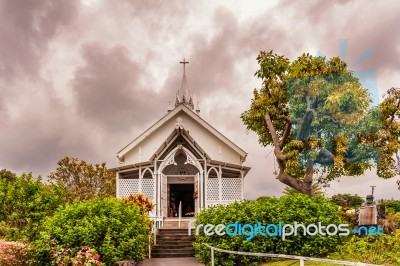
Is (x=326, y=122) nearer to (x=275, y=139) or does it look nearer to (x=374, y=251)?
(x=275, y=139)

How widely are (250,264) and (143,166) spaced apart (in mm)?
13872

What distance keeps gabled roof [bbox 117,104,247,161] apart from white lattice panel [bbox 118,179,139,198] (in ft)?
12.5

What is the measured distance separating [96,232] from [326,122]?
13730mm

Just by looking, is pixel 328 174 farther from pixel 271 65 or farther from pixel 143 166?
pixel 143 166

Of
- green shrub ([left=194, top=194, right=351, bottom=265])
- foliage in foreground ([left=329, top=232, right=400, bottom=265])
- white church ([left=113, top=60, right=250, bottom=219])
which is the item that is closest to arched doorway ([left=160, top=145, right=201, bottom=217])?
white church ([left=113, top=60, right=250, bottom=219])

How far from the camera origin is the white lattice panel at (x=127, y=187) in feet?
92.1

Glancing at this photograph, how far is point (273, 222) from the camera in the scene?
15.9 metres

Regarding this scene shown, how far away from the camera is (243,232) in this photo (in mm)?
15797

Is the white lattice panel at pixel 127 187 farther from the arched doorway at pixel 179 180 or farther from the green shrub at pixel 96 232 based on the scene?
the green shrub at pixel 96 232

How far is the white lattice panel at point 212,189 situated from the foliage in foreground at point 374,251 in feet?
41.2

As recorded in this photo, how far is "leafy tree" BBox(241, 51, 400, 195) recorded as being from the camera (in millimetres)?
24484

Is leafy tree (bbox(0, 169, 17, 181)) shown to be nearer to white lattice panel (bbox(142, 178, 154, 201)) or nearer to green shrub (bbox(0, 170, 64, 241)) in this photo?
white lattice panel (bbox(142, 178, 154, 201))
